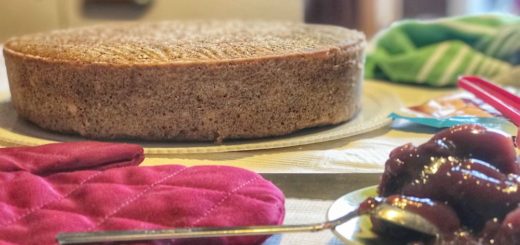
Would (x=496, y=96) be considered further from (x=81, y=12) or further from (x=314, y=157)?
(x=81, y=12)

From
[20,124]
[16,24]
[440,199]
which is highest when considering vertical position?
[440,199]

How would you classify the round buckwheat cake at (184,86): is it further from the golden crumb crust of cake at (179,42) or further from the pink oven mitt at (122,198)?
the pink oven mitt at (122,198)

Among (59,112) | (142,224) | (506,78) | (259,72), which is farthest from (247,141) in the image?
(506,78)

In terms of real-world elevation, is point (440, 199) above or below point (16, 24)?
above

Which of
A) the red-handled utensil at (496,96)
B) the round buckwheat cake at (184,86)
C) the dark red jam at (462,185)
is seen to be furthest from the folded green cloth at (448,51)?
the dark red jam at (462,185)

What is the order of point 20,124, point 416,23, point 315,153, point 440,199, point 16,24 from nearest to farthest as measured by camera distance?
point 440,199 → point 315,153 → point 20,124 → point 416,23 → point 16,24

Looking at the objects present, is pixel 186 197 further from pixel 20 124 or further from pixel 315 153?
pixel 20 124
